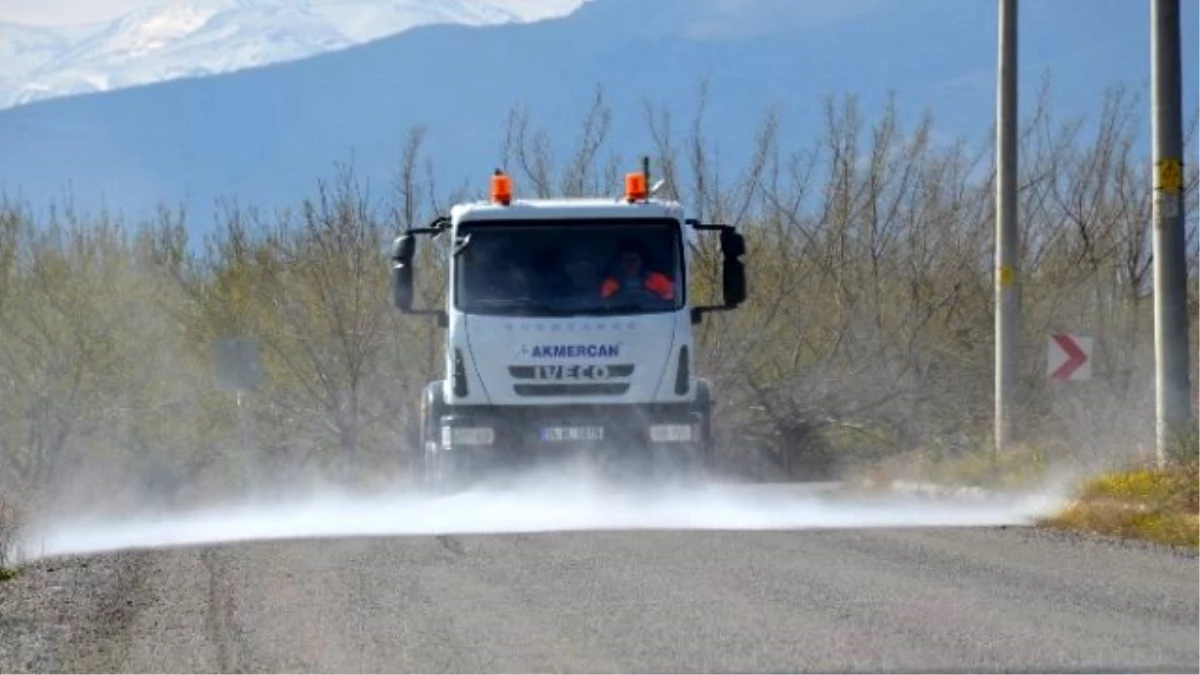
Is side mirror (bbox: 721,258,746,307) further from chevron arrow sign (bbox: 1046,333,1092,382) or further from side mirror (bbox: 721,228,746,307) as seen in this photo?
chevron arrow sign (bbox: 1046,333,1092,382)

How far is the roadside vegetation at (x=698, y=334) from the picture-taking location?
130 ft

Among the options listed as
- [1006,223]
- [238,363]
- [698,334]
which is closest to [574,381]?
[1006,223]

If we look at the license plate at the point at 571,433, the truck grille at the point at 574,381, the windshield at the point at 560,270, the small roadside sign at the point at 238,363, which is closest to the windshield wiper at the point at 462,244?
the windshield at the point at 560,270

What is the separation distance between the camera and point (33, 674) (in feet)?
34.4

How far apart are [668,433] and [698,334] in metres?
18.3

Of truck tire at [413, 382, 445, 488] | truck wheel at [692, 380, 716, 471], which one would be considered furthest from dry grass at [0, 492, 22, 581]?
truck wheel at [692, 380, 716, 471]

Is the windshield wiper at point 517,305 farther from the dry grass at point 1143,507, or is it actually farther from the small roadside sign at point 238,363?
the small roadside sign at point 238,363

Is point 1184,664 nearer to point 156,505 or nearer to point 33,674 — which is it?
point 33,674

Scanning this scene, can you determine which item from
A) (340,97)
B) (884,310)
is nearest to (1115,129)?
(884,310)

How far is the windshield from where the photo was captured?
21016 millimetres

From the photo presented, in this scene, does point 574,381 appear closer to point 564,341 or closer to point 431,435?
point 564,341

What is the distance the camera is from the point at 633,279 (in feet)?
69.5

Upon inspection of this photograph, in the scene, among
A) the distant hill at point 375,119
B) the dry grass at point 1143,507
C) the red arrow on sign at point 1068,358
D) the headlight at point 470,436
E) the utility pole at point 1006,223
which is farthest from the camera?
the distant hill at point 375,119

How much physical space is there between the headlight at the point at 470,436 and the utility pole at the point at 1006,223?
734 cm
